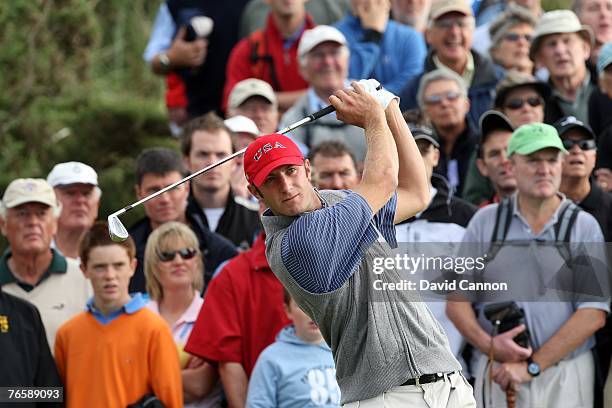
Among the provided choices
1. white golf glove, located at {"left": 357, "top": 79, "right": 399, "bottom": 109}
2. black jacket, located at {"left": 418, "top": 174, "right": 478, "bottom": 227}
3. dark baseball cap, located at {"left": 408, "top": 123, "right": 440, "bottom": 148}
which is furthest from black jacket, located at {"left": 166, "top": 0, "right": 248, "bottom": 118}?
white golf glove, located at {"left": 357, "top": 79, "right": 399, "bottom": 109}

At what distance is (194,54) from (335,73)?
6.82 ft

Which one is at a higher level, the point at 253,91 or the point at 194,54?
the point at 194,54

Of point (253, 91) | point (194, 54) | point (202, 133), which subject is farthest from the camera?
point (194, 54)

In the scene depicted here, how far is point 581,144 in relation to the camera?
29.0 ft

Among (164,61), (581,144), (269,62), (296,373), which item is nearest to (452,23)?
(269,62)

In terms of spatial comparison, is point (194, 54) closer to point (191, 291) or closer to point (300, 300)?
point (191, 291)

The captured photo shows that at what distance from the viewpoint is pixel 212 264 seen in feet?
29.5

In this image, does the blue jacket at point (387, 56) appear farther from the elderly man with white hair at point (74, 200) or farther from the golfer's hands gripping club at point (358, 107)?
the golfer's hands gripping club at point (358, 107)

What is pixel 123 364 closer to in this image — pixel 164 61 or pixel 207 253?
pixel 207 253

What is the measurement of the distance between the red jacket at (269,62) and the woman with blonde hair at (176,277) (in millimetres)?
3180

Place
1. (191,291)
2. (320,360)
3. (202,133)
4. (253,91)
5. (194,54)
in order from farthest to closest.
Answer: (194,54) < (253,91) < (202,133) < (191,291) < (320,360)

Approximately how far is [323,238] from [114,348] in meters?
2.48

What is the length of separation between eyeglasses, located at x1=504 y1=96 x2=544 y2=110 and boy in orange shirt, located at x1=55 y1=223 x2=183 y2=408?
3.27m

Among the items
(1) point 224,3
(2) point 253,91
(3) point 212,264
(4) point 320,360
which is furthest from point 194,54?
(4) point 320,360
